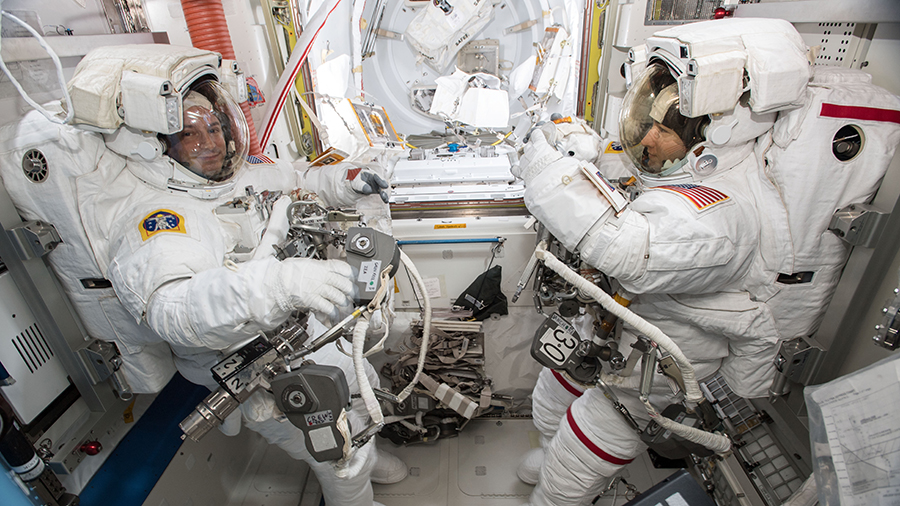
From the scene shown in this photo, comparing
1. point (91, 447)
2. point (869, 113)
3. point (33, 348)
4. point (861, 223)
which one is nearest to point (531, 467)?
point (861, 223)

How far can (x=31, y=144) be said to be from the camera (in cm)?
118

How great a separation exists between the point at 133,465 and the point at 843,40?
303cm

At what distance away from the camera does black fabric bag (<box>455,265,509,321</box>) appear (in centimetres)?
239

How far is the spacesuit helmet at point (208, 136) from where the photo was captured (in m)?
1.36

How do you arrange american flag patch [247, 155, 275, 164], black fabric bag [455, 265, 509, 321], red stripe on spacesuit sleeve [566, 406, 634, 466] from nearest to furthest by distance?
red stripe on spacesuit sleeve [566, 406, 634, 466]
american flag patch [247, 155, 275, 164]
black fabric bag [455, 265, 509, 321]

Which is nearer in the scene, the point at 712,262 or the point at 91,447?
the point at 712,262

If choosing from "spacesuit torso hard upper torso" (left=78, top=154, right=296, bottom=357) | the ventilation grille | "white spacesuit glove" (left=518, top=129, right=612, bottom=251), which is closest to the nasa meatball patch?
"spacesuit torso hard upper torso" (left=78, top=154, right=296, bottom=357)

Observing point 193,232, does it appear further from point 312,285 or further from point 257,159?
point 257,159

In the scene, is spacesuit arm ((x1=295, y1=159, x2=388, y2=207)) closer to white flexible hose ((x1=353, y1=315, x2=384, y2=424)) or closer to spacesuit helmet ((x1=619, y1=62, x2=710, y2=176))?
white flexible hose ((x1=353, y1=315, x2=384, y2=424))

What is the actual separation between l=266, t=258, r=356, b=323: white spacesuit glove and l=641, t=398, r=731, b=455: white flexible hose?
109cm

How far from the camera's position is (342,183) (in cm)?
207

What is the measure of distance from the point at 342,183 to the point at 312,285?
1029 mm

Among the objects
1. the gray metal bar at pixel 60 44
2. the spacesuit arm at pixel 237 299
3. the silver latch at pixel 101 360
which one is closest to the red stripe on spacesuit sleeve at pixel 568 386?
the spacesuit arm at pixel 237 299

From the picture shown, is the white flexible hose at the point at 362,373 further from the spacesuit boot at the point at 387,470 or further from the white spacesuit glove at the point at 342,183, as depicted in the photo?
the spacesuit boot at the point at 387,470
